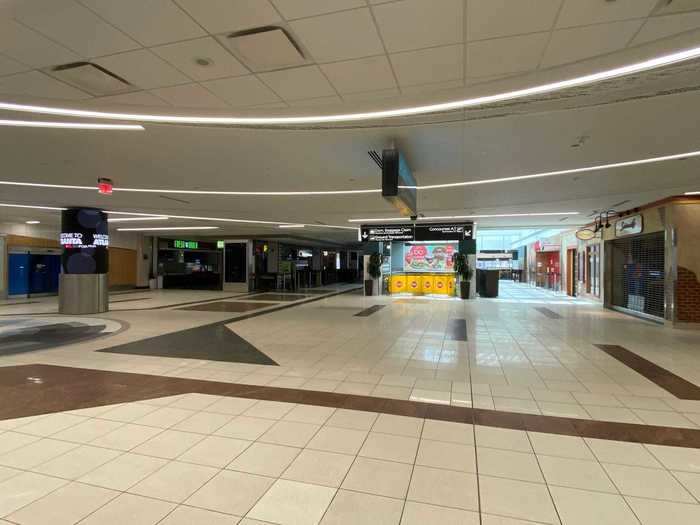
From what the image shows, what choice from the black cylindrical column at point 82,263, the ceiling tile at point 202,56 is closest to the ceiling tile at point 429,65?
the ceiling tile at point 202,56

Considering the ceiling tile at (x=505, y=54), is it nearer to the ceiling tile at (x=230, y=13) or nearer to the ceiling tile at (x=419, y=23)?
the ceiling tile at (x=419, y=23)

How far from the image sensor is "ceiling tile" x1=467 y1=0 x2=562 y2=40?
226 centimetres

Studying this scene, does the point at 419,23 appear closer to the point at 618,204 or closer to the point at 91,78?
the point at 91,78

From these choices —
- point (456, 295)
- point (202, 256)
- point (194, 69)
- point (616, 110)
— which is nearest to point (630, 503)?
point (616, 110)

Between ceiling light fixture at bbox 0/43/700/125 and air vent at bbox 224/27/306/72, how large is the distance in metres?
0.97

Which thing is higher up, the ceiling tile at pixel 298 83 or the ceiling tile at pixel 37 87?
the ceiling tile at pixel 298 83

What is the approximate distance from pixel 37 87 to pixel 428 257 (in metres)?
15.7

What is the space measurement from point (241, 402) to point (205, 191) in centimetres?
570

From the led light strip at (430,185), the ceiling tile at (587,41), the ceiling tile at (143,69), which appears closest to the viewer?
the ceiling tile at (587,41)

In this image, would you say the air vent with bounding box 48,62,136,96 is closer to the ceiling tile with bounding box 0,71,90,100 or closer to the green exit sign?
the ceiling tile with bounding box 0,71,90,100

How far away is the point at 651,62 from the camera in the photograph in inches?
112

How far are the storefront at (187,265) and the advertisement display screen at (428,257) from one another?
406 inches

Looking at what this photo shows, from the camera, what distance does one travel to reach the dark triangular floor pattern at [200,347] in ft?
17.3

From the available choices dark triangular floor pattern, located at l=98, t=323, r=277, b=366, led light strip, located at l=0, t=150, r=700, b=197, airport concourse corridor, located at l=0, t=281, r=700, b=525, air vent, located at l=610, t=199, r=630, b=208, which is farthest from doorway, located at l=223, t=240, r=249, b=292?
air vent, located at l=610, t=199, r=630, b=208
